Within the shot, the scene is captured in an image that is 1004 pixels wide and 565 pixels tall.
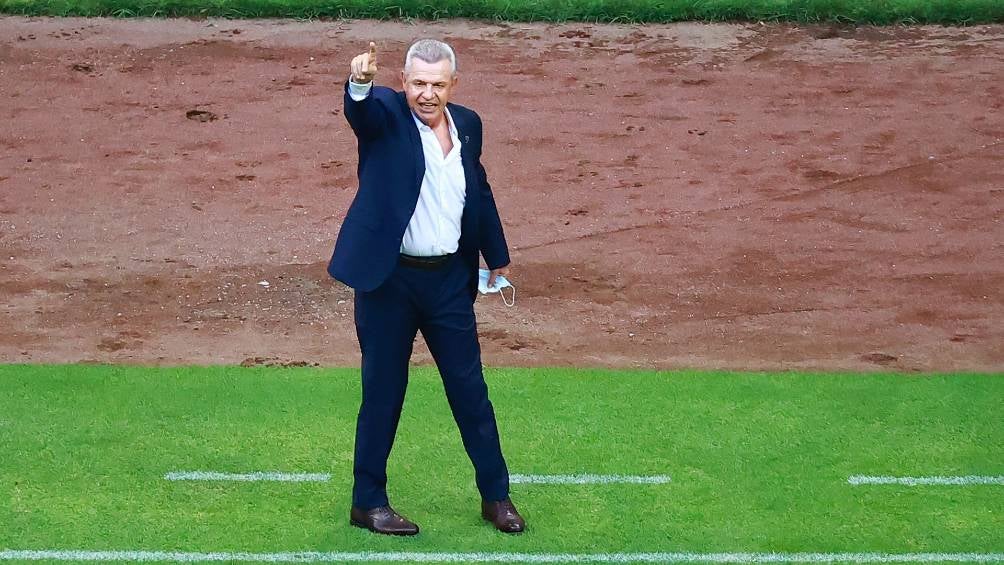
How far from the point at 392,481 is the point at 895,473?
7.68 ft

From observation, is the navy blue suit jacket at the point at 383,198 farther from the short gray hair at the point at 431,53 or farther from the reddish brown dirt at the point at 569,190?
the reddish brown dirt at the point at 569,190

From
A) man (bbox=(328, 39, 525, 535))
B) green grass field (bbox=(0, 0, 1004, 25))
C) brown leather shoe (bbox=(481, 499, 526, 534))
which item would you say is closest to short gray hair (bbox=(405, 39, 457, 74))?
man (bbox=(328, 39, 525, 535))

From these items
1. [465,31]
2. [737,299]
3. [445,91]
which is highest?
[445,91]

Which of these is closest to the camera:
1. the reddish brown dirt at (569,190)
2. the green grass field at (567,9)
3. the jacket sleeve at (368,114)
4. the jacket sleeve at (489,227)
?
the jacket sleeve at (368,114)

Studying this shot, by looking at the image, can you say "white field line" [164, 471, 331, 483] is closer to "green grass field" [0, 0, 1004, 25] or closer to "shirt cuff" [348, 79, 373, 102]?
"shirt cuff" [348, 79, 373, 102]

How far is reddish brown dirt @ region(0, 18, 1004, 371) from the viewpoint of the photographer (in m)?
9.27

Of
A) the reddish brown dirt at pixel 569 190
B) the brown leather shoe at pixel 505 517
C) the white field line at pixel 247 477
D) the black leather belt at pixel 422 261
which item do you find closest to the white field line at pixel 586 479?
the brown leather shoe at pixel 505 517

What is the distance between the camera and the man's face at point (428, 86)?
5492 millimetres

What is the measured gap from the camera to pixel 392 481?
21.7 feet

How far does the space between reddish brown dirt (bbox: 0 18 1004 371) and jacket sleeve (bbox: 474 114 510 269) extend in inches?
108

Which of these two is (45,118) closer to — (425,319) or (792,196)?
(792,196)

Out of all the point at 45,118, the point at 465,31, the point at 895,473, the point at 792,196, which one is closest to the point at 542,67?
the point at 465,31

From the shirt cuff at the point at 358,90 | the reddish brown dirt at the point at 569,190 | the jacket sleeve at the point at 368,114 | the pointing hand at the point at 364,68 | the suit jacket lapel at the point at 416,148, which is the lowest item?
the reddish brown dirt at the point at 569,190

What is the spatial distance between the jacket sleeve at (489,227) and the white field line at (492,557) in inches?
47.2
